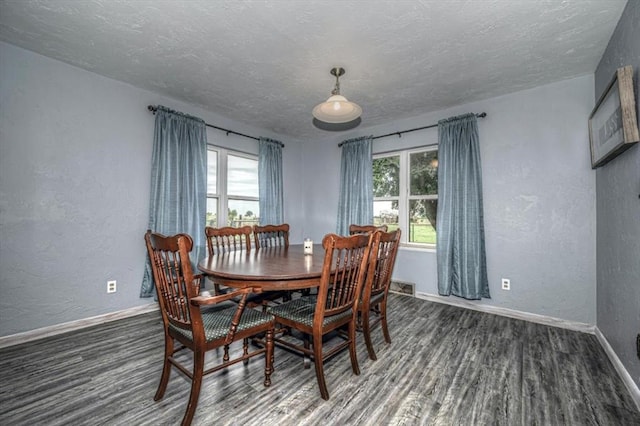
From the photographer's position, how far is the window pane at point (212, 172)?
3961mm

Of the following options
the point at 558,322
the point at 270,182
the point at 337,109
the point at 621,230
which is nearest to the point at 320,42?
the point at 337,109

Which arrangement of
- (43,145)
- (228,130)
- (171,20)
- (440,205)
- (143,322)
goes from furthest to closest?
(228,130) → (440,205) → (143,322) → (43,145) → (171,20)

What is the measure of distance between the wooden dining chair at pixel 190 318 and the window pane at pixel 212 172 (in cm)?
242

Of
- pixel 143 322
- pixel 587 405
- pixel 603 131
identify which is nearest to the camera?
pixel 587 405

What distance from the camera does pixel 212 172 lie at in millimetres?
4004

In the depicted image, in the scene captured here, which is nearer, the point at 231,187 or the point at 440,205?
the point at 440,205

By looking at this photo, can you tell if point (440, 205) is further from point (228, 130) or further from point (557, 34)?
point (228, 130)

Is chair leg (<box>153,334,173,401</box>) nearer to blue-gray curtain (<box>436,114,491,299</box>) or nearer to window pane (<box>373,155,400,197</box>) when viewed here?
blue-gray curtain (<box>436,114,491,299</box>)

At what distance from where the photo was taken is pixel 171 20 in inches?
→ 80.2

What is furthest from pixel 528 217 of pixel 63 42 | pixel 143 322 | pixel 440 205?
pixel 63 42

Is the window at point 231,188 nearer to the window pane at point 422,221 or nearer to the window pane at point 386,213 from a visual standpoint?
the window pane at point 386,213

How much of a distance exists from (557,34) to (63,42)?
3.99m

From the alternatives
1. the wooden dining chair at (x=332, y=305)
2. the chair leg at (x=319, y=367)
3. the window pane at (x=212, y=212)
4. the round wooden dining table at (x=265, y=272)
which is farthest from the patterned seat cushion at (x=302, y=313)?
the window pane at (x=212, y=212)

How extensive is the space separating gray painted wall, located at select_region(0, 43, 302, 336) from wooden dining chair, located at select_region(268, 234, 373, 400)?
83.1 inches
